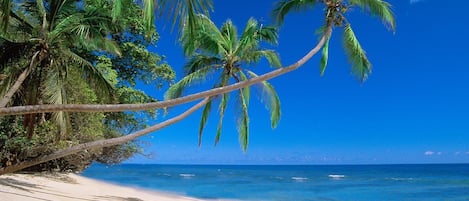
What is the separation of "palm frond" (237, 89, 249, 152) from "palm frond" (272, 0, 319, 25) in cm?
318

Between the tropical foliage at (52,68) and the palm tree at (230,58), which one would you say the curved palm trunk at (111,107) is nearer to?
the tropical foliage at (52,68)

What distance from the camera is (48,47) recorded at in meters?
9.84

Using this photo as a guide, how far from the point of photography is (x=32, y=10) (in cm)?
1062

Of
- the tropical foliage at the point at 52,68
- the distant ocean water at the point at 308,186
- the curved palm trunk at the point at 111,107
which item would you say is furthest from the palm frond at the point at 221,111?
the distant ocean water at the point at 308,186

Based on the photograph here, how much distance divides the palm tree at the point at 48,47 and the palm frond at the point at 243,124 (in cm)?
385

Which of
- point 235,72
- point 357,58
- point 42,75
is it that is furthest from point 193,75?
point 357,58

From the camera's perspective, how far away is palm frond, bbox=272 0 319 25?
352 inches

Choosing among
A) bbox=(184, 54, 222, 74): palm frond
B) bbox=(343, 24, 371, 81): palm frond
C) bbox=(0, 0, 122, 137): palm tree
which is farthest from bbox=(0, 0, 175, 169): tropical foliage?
bbox=(343, 24, 371, 81): palm frond

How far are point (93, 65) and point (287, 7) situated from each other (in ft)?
17.6

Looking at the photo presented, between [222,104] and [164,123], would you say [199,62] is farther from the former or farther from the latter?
[164,123]

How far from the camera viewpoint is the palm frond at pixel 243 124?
1281 cm

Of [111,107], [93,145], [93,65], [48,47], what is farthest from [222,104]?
[111,107]

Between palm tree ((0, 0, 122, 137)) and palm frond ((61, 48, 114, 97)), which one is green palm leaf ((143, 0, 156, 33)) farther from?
palm frond ((61, 48, 114, 97))

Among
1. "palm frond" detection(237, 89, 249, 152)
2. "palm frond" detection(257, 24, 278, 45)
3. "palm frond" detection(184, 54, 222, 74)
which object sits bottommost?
"palm frond" detection(237, 89, 249, 152)
